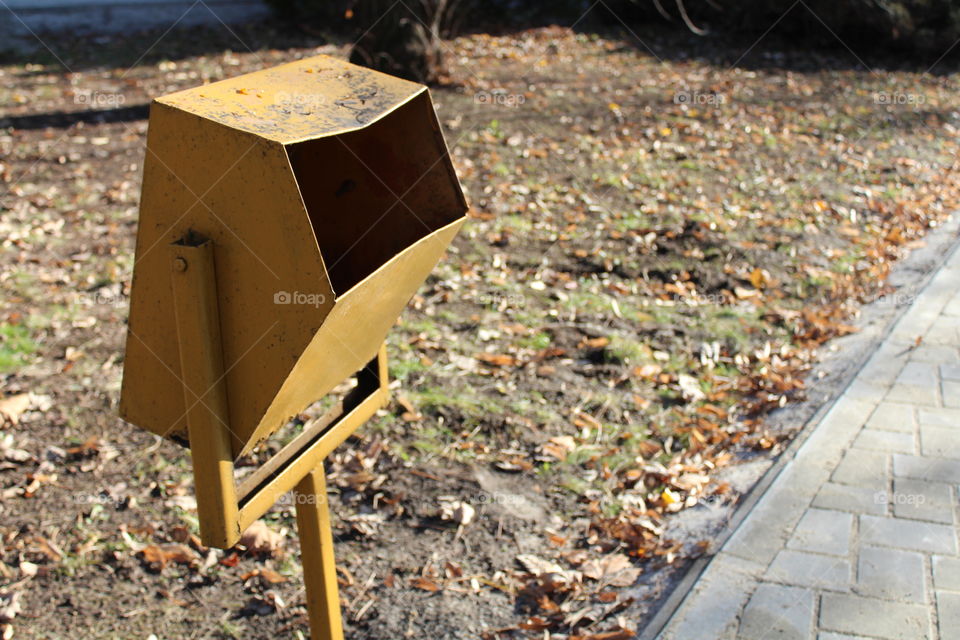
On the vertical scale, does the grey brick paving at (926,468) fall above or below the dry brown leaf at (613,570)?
above

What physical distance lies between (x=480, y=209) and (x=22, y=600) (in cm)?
438

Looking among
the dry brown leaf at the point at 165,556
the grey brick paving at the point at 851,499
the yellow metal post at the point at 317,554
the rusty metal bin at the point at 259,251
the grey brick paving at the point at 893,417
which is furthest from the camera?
the grey brick paving at the point at 893,417

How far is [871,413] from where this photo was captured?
172 inches

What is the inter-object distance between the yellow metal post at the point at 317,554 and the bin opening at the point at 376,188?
0.62m

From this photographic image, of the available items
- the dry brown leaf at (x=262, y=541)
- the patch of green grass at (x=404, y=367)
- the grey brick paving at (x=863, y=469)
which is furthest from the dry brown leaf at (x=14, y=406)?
the grey brick paving at (x=863, y=469)

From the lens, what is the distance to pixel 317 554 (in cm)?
234

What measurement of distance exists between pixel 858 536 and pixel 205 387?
8.57 feet

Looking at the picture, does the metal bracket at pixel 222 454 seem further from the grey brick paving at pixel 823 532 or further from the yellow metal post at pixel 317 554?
the grey brick paving at pixel 823 532

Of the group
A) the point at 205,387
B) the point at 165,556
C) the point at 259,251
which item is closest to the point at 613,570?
the point at 165,556

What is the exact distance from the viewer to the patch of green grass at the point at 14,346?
15.8 ft

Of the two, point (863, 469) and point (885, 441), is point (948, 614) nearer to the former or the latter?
point (863, 469)

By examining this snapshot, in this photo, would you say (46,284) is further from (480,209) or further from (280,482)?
(280,482)

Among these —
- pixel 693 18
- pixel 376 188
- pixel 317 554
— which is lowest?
pixel 317 554

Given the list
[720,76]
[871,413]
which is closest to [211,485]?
[871,413]
